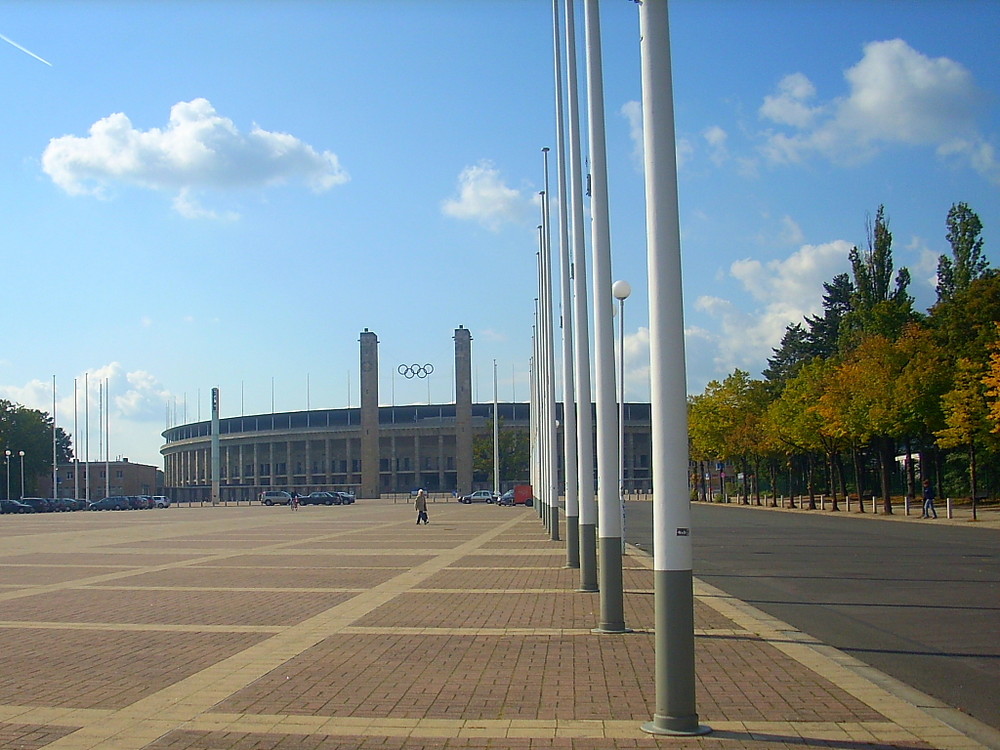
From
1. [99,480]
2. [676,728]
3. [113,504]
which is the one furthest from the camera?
[99,480]

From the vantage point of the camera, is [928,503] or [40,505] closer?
[928,503]

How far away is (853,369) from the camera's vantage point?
A: 5459 cm

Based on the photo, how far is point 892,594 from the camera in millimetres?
17375

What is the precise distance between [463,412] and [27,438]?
167 feet

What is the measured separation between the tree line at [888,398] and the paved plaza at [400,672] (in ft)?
96.2

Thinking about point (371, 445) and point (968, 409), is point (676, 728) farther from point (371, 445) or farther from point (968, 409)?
point (371, 445)

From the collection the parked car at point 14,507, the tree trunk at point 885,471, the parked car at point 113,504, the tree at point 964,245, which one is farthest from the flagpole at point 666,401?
the parked car at point 113,504

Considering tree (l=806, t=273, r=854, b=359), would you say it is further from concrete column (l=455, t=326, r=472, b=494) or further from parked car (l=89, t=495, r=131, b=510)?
parked car (l=89, t=495, r=131, b=510)

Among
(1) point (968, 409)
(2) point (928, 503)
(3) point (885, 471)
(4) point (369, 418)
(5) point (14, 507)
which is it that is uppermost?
(4) point (369, 418)

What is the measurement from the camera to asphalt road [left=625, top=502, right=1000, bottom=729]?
35.1 feet

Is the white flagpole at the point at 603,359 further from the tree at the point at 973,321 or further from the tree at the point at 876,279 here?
the tree at the point at 876,279

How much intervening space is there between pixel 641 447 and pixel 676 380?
12749 centimetres

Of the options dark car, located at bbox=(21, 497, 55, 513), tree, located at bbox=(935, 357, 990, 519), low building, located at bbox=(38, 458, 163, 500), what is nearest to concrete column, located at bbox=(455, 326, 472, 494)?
dark car, located at bbox=(21, 497, 55, 513)

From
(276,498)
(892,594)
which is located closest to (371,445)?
(276,498)
